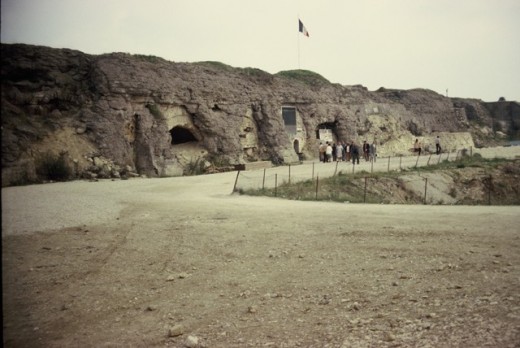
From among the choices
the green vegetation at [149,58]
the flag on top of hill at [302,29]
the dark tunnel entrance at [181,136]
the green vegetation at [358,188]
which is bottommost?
the green vegetation at [358,188]

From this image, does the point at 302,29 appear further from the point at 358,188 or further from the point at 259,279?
the point at 259,279

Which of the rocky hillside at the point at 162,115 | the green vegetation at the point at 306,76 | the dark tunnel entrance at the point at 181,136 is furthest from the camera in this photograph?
the green vegetation at the point at 306,76

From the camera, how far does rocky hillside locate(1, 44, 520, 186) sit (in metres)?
18.9

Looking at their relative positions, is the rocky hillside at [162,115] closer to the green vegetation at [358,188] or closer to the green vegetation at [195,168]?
the green vegetation at [195,168]

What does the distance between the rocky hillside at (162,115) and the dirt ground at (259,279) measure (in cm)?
626

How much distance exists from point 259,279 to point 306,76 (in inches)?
1217

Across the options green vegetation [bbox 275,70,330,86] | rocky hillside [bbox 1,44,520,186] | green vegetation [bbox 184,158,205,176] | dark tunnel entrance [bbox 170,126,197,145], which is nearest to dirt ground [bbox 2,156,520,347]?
rocky hillside [bbox 1,44,520,186]

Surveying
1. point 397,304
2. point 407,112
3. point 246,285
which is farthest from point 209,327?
point 407,112

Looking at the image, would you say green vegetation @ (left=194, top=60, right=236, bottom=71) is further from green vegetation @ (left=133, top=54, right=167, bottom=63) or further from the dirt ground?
the dirt ground

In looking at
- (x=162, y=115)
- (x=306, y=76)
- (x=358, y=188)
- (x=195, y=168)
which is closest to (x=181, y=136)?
(x=162, y=115)

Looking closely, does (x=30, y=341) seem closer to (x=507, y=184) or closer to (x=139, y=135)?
(x=139, y=135)

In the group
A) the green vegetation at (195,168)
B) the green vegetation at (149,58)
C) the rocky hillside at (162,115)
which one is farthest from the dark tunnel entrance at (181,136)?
the green vegetation at (149,58)

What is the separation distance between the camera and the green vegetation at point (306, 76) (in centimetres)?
3412

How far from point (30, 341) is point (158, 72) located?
21.4 meters
